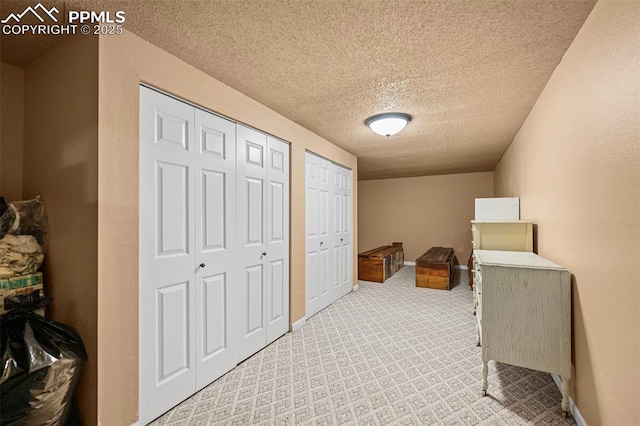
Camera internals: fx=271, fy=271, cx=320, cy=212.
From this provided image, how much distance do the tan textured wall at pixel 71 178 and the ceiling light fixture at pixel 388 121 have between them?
2297mm

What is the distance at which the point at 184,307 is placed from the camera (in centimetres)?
188

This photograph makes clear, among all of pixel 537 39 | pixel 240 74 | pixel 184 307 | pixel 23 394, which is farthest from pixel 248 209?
pixel 537 39

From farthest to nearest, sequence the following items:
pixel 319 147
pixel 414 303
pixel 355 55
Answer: pixel 414 303 < pixel 319 147 < pixel 355 55

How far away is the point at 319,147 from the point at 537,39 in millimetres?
2364

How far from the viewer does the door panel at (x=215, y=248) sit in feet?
6.52

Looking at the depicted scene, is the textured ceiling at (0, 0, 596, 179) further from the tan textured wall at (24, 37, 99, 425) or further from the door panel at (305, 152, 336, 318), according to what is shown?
the door panel at (305, 152, 336, 318)

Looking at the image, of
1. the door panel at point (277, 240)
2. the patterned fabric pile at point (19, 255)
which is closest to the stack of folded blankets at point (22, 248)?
the patterned fabric pile at point (19, 255)

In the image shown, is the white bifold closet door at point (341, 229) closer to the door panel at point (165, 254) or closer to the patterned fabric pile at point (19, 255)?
the door panel at point (165, 254)

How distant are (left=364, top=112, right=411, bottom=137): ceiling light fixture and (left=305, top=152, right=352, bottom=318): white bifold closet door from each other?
94 centimetres

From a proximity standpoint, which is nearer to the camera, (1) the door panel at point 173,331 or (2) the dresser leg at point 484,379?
(1) the door panel at point 173,331

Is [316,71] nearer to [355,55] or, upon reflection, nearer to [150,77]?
[355,55]

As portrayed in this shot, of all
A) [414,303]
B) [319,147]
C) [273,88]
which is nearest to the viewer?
[273,88]

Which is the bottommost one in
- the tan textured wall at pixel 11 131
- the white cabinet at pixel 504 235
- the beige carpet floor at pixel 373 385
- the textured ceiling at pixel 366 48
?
the beige carpet floor at pixel 373 385

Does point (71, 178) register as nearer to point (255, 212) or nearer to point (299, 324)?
point (255, 212)
